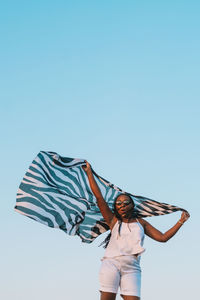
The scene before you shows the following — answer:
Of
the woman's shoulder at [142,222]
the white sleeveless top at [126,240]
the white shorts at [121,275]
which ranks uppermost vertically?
the woman's shoulder at [142,222]

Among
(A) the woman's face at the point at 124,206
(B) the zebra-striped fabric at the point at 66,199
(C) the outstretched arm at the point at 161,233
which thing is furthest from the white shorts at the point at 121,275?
(B) the zebra-striped fabric at the point at 66,199

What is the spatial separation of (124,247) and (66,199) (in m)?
1.74

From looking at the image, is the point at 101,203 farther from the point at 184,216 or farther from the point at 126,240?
the point at 184,216

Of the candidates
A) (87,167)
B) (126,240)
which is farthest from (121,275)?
(87,167)

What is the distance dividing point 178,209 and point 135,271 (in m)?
1.47

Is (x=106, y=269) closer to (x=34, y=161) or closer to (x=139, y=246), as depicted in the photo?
(x=139, y=246)

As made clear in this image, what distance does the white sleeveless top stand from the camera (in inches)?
283

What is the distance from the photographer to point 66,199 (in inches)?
337

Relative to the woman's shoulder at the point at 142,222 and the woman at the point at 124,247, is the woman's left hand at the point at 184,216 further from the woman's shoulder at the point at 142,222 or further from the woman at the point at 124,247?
the woman's shoulder at the point at 142,222

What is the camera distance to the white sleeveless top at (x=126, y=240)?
718 centimetres

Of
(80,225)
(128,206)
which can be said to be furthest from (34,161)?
(128,206)

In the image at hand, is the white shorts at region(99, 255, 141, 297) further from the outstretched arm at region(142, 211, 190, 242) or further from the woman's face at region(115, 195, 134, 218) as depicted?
the woman's face at region(115, 195, 134, 218)

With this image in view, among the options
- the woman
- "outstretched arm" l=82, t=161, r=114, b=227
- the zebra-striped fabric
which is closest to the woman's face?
the woman

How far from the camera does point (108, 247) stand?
24.1 ft
